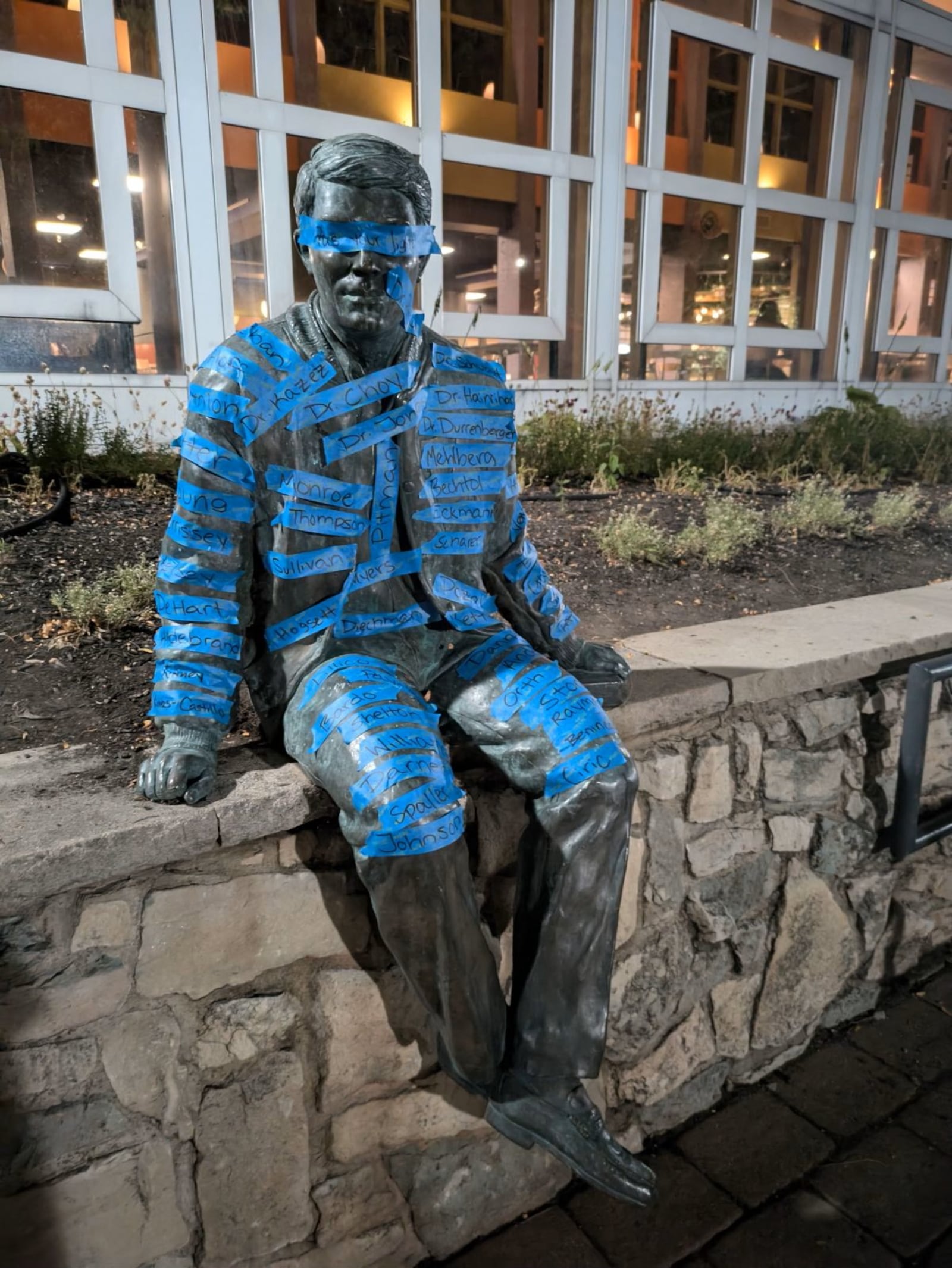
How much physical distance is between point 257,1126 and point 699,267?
9.06 metres

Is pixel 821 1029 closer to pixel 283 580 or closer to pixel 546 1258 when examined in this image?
pixel 546 1258

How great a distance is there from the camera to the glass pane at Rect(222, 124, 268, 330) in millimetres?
5770

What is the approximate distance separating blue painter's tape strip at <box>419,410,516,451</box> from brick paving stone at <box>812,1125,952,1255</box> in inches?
76.6

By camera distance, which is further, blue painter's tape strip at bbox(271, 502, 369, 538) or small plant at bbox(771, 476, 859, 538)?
small plant at bbox(771, 476, 859, 538)

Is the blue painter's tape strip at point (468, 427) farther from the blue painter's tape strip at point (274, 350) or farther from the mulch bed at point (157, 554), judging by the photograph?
the mulch bed at point (157, 554)

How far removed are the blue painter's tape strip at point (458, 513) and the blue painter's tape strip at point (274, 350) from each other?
348mm

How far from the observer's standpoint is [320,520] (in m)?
1.60

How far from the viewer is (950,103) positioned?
9.46 m

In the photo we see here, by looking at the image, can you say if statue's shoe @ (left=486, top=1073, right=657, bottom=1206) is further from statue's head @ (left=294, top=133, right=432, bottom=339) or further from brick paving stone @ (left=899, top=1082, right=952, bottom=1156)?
statue's head @ (left=294, top=133, right=432, bottom=339)

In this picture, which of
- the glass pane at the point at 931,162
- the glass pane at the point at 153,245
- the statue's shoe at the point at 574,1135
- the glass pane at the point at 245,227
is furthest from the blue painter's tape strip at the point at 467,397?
the glass pane at the point at 931,162

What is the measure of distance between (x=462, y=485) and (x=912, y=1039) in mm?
2262

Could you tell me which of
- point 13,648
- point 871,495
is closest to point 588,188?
point 871,495

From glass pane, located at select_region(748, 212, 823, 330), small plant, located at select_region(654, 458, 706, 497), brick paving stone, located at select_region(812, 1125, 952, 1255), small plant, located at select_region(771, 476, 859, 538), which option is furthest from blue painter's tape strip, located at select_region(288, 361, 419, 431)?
glass pane, located at select_region(748, 212, 823, 330)

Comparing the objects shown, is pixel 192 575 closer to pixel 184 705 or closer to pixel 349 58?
pixel 184 705
